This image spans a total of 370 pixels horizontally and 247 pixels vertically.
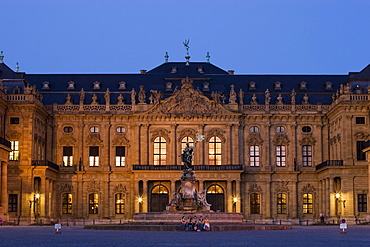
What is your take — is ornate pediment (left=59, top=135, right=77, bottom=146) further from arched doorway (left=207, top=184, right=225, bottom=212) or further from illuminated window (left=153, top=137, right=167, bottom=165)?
arched doorway (left=207, top=184, right=225, bottom=212)

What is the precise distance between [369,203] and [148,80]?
87.9ft

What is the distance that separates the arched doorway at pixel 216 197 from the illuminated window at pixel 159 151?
5362mm

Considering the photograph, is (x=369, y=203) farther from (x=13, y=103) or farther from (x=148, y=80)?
(x=13, y=103)

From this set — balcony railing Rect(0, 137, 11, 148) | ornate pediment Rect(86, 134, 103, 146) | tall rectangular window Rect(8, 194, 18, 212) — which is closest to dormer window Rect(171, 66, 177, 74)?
ornate pediment Rect(86, 134, 103, 146)

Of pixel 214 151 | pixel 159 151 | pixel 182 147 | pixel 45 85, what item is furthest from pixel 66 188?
pixel 214 151

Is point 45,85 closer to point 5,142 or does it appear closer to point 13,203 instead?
point 13,203

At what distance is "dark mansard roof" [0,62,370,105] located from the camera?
80375mm

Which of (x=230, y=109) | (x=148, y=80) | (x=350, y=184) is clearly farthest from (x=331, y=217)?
(x=148, y=80)

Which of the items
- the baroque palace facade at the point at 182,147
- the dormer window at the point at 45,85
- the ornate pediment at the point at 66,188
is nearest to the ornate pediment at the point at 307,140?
the baroque palace facade at the point at 182,147

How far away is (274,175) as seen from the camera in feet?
257

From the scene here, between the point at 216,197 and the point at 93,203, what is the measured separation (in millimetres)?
12151

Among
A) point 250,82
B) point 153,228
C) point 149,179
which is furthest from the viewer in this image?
point 250,82

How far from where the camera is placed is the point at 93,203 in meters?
78.1

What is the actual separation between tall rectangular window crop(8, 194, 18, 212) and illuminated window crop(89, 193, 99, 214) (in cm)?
965
